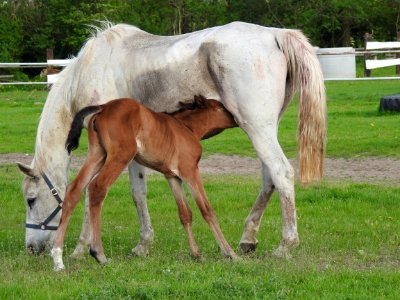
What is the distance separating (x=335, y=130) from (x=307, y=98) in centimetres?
885

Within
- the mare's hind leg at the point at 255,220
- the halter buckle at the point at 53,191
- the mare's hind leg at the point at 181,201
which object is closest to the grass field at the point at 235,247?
the mare's hind leg at the point at 255,220

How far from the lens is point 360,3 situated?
39.7m

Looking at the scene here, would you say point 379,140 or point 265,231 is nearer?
point 265,231

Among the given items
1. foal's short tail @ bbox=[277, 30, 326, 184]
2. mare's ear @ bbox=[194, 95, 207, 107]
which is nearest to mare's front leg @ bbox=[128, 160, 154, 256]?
mare's ear @ bbox=[194, 95, 207, 107]

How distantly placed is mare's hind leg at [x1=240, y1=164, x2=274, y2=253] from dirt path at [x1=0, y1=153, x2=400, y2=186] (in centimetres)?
→ 377

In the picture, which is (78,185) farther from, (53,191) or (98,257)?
(53,191)

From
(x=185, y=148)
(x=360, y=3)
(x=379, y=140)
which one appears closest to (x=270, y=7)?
(x=360, y=3)

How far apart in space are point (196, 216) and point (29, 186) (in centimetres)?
234

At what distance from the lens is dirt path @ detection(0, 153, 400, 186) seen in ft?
39.3

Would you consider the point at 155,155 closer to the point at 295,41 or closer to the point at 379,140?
the point at 295,41

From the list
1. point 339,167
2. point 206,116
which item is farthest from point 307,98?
point 339,167

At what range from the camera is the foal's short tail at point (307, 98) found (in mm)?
7500

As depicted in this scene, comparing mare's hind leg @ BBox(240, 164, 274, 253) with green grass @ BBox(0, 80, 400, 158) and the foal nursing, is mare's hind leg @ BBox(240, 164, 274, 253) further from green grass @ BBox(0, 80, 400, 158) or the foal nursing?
green grass @ BBox(0, 80, 400, 158)

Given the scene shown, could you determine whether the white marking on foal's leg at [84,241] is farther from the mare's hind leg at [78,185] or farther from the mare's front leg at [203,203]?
the mare's front leg at [203,203]
